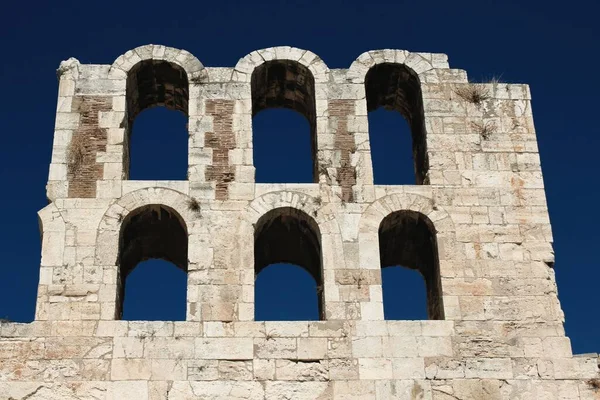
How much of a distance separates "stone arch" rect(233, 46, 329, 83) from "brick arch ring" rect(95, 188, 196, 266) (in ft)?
8.97

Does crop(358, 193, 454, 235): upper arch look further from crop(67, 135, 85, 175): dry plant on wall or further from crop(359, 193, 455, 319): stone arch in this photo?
crop(67, 135, 85, 175): dry plant on wall

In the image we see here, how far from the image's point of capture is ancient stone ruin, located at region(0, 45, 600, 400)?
15695mm

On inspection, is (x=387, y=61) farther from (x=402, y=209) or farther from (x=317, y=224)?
(x=317, y=224)

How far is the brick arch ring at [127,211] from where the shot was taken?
16625 mm

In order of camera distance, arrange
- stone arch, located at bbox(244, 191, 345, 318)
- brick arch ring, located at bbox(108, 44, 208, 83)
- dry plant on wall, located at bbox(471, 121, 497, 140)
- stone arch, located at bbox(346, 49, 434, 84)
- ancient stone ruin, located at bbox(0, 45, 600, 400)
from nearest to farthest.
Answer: ancient stone ruin, located at bbox(0, 45, 600, 400)
stone arch, located at bbox(244, 191, 345, 318)
dry plant on wall, located at bbox(471, 121, 497, 140)
brick arch ring, located at bbox(108, 44, 208, 83)
stone arch, located at bbox(346, 49, 434, 84)

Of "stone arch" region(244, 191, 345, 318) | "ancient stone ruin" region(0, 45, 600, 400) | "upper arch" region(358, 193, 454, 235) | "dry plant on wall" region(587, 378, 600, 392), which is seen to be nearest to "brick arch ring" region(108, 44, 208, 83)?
"ancient stone ruin" region(0, 45, 600, 400)

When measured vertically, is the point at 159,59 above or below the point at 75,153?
above

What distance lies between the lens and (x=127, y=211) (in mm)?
17000

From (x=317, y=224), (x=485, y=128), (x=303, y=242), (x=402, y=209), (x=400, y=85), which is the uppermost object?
(x=400, y=85)

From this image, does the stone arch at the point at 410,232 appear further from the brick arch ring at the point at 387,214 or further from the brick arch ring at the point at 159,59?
the brick arch ring at the point at 159,59

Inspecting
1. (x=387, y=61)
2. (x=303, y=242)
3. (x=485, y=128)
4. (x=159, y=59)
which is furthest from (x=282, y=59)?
(x=485, y=128)

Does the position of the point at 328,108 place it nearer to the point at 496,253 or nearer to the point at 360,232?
the point at 360,232

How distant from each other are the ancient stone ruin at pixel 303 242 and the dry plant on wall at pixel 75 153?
0.08ft

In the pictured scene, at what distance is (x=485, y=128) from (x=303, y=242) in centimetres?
381
